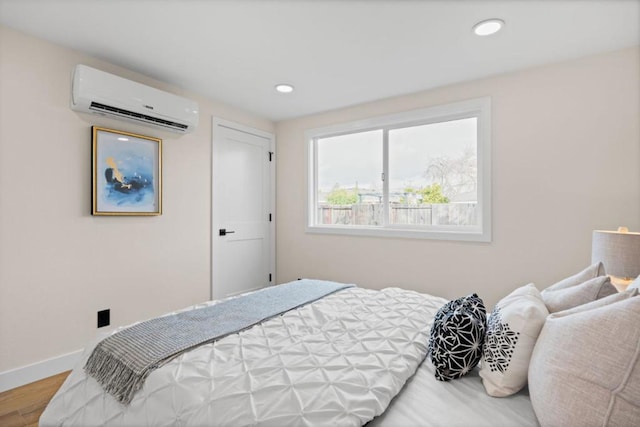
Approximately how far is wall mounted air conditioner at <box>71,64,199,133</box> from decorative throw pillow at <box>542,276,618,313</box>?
9.72 feet

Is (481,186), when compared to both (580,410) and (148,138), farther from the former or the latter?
(148,138)

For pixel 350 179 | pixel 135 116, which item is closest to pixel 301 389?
pixel 135 116

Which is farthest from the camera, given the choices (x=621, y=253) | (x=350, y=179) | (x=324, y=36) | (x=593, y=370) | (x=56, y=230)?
(x=350, y=179)

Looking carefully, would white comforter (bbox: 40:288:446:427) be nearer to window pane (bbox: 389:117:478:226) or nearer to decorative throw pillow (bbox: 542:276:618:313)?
decorative throw pillow (bbox: 542:276:618:313)

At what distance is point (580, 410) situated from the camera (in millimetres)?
822

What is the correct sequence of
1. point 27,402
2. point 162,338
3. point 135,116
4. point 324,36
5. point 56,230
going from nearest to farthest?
point 162,338
point 27,402
point 324,36
point 56,230
point 135,116

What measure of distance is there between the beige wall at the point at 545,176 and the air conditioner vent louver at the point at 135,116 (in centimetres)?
215

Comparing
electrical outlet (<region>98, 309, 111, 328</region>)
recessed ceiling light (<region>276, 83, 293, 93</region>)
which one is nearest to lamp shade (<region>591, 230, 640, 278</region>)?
recessed ceiling light (<region>276, 83, 293, 93</region>)

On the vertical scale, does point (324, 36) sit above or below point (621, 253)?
above

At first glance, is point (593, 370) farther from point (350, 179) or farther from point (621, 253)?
point (350, 179)

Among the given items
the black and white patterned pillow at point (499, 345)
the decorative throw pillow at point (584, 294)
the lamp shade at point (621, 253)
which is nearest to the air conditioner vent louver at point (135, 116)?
the black and white patterned pillow at point (499, 345)

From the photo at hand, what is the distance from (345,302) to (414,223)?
5.26ft

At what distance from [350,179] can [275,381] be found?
2963mm

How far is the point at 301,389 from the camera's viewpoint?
1.09 meters
